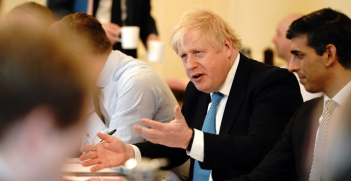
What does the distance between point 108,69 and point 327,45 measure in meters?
1.20

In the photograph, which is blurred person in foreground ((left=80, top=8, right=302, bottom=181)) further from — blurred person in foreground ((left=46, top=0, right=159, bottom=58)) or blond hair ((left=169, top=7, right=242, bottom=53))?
blurred person in foreground ((left=46, top=0, right=159, bottom=58))

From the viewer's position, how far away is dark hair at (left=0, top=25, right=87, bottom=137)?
1.74 ft

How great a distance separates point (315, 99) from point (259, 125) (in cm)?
25

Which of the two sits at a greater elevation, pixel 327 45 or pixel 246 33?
pixel 327 45

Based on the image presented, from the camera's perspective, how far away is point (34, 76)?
0.54m

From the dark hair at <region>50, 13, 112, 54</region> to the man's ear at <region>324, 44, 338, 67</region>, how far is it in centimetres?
121

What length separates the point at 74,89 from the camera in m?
0.55

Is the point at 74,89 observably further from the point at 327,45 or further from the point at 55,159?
the point at 327,45

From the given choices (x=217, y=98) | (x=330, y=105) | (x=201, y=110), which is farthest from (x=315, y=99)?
(x=201, y=110)

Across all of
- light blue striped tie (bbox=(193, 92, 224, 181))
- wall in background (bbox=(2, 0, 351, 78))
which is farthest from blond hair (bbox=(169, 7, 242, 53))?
wall in background (bbox=(2, 0, 351, 78))

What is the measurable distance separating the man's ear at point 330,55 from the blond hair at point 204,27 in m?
0.45

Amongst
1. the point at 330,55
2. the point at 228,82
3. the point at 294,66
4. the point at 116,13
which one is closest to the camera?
the point at 330,55

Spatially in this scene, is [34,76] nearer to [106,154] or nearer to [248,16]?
[106,154]

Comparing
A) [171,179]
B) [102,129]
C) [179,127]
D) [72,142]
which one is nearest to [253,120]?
[179,127]
